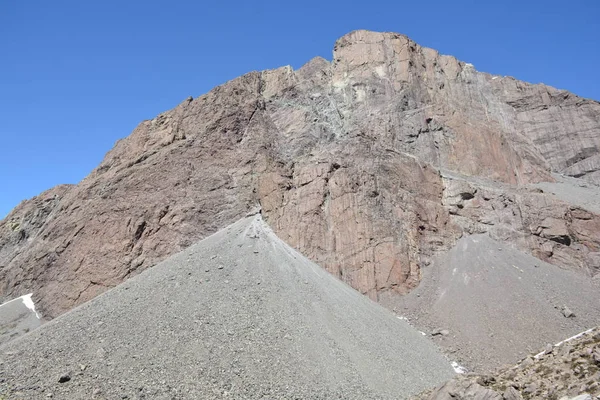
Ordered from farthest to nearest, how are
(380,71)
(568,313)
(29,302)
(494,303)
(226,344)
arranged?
1. (380,71)
2. (29,302)
3. (494,303)
4. (568,313)
5. (226,344)

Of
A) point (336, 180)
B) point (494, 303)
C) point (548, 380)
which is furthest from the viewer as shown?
point (336, 180)

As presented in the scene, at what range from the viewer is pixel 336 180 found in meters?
37.8

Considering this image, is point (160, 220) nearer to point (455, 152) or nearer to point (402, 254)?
point (402, 254)

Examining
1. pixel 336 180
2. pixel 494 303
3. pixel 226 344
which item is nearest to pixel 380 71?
pixel 336 180

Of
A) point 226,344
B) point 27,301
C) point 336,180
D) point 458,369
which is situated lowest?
point 458,369

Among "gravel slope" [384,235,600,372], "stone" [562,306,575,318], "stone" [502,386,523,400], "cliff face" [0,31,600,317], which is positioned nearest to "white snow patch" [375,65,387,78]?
"cliff face" [0,31,600,317]

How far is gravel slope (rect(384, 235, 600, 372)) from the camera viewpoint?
26.6 meters

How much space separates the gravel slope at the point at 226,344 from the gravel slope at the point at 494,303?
7.23 ft

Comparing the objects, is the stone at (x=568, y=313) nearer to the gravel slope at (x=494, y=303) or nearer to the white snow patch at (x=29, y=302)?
the gravel slope at (x=494, y=303)

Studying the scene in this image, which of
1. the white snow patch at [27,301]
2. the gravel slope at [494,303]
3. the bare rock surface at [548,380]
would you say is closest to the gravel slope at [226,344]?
the gravel slope at [494,303]

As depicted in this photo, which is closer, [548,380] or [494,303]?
[548,380]

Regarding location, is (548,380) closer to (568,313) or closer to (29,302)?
→ (568,313)

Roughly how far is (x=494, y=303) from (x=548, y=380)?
2034cm

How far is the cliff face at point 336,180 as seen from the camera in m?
35.8
